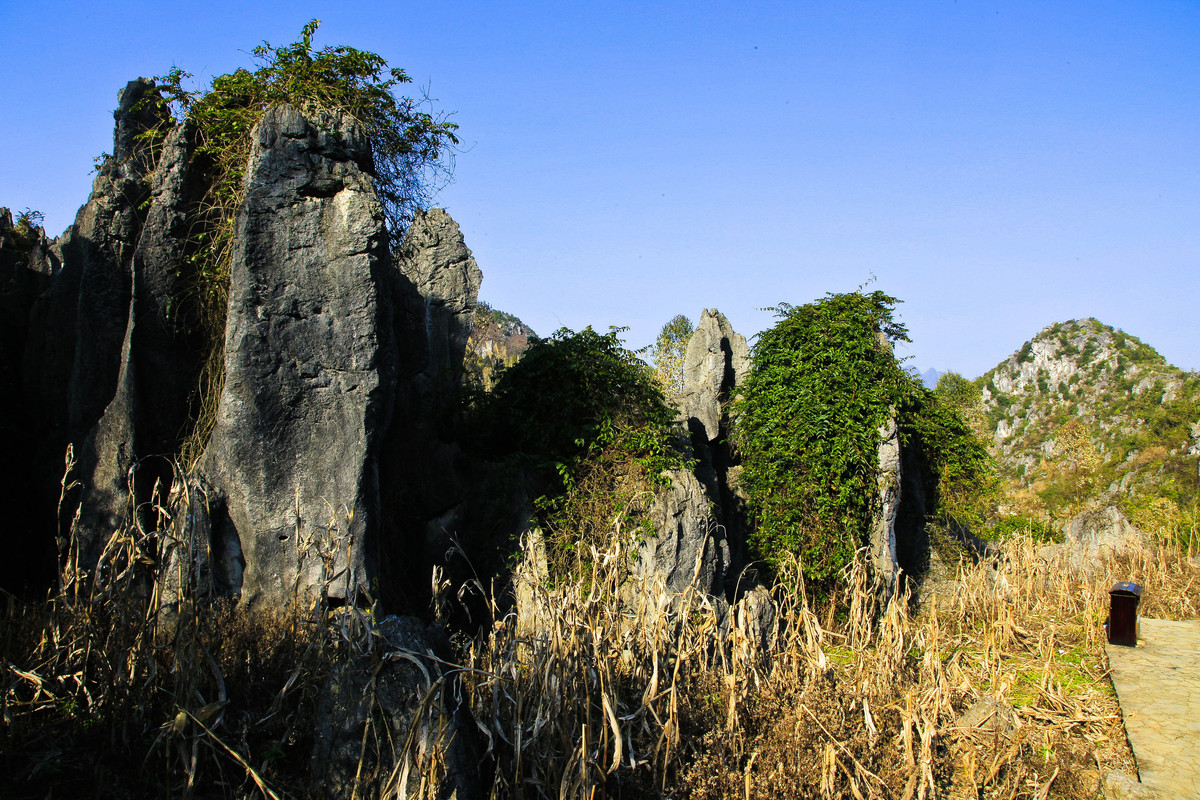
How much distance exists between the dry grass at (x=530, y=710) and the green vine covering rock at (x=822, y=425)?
14.0ft

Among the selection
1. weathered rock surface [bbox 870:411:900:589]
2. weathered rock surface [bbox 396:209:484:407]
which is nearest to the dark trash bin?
weathered rock surface [bbox 870:411:900:589]

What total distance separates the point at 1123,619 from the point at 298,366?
877 centimetres

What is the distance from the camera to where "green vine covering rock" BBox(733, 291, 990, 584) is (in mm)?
9719

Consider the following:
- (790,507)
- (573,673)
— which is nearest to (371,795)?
(573,673)

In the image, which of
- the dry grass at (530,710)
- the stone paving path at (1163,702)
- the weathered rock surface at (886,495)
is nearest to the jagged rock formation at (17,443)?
the dry grass at (530,710)

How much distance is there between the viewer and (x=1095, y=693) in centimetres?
648

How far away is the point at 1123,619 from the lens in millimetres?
7570

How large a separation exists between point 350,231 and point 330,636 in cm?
396

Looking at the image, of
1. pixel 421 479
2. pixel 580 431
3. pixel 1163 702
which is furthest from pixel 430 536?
pixel 1163 702

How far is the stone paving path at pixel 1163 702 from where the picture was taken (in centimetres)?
468

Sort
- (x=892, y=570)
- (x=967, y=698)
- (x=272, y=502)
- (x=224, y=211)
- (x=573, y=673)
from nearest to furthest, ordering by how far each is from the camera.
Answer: (x=573, y=673)
(x=967, y=698)
(x=272, y=502)
(x=224, y=211)
(x=892, y=570)

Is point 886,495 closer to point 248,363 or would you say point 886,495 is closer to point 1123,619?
point 1123,619

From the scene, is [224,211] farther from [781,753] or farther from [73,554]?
[781,753]

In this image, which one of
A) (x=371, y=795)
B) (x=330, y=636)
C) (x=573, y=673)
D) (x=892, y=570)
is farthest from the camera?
(x=892, y=570)
